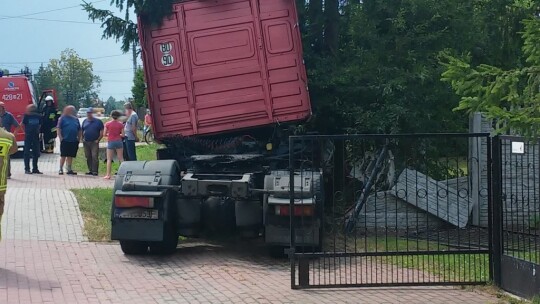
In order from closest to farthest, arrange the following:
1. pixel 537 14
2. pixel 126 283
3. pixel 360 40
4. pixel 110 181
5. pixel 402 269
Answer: pixel 537 14 → pixel 126 283 → pixel 402 269 → pixel 360 40 → pixel 110 181

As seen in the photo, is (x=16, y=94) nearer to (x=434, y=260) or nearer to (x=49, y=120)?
(x=49, y=120)

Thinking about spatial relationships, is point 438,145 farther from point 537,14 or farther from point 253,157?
point 537,14

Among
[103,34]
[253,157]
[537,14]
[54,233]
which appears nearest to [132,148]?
[103,34]

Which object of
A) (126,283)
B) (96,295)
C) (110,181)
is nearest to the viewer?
(96,295)

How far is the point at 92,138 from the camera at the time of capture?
1912 centimetres

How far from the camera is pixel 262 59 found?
11.0 m

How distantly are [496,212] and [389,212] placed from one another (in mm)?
2722

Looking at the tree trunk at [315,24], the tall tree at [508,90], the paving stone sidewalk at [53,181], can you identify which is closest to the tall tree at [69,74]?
the paving stone sidewalk at [53,181]

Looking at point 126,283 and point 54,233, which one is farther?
point 54,233

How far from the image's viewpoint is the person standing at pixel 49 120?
23.9m

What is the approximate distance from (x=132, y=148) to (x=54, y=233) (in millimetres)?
6977

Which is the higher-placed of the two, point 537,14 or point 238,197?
point 537,14

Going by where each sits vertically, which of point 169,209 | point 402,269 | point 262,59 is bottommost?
point 402,269

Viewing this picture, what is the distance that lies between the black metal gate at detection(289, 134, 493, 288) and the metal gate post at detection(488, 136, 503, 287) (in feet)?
0.18
